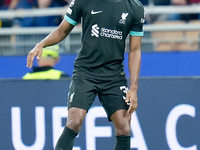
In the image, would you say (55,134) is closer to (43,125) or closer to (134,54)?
(43,125)

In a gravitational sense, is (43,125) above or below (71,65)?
below

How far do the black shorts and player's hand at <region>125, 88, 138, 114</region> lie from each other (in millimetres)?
58

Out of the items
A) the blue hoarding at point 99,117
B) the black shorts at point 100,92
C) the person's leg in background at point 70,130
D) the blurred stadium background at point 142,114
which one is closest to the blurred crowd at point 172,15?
the blurred stadium background at point 142,114

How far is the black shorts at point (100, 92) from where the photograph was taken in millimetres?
3926

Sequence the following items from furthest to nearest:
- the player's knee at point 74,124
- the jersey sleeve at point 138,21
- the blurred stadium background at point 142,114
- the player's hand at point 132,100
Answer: the blurred stadium background at point 142,114
the jersey sleeve at point 138,21
the player's hand at point 132,100
the player's knee at point 74,124

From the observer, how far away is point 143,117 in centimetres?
516

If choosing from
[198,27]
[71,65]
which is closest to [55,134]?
[71,65]

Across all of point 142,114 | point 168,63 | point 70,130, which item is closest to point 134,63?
point 70,130

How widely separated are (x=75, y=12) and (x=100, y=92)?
0.70 meters

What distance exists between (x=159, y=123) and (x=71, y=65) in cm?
306

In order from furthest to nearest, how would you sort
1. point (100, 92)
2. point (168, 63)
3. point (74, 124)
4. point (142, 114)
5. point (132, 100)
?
point (168, 63), point (142, 114), point (100, 92), point (132, 100), point (74, 124)

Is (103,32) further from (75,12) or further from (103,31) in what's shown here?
(75,12)

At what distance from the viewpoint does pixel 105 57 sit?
3941 mm

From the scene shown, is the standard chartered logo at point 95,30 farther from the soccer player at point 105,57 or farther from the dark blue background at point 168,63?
the dark blue background at point 168,63
